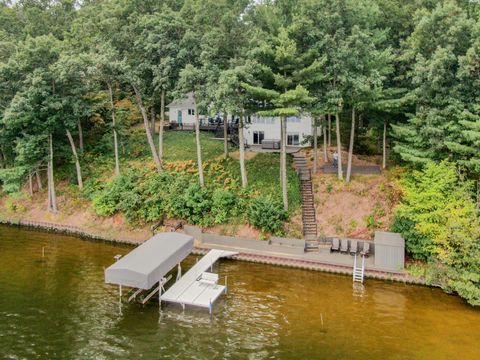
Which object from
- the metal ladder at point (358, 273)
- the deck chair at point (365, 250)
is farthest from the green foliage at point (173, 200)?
the metal ladder at point (358, 273)

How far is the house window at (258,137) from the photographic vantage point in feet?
153

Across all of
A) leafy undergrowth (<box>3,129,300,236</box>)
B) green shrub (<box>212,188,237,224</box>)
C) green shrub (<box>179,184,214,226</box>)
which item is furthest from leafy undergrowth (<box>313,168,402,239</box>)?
green shrub (<box>179,184,214,226</box>)

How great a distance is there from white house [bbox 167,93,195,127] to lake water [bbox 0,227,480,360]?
3014 centimetres

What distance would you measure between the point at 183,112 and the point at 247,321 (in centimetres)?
3820

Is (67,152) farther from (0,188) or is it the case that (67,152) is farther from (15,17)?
(15,17)

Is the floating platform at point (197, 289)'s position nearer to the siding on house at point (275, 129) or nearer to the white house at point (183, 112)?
the siding on house at point (275, 129)

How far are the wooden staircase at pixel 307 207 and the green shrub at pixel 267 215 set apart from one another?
1.79 meters

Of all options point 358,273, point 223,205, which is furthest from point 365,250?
point 223,205

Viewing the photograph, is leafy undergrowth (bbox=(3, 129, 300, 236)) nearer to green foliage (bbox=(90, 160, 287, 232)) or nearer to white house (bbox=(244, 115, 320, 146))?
green foliage (bbox=(90, 160, 287, 232))

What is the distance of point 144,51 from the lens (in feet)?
116

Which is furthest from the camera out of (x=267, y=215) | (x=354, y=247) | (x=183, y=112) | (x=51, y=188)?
(x=183, y=112)

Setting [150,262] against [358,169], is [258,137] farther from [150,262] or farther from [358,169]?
[150,262]

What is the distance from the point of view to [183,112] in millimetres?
55406

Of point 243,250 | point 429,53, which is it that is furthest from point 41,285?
point 429,53
